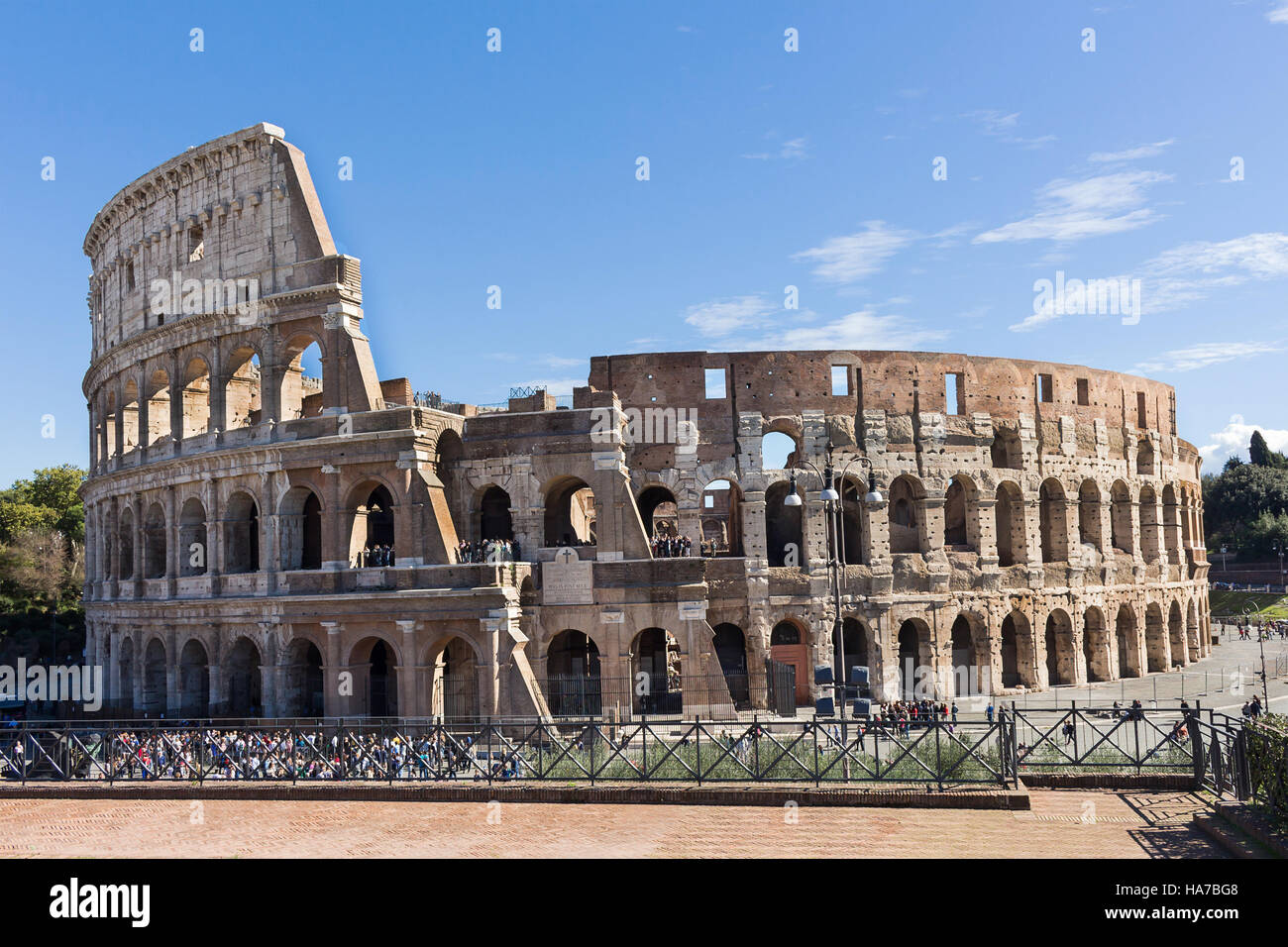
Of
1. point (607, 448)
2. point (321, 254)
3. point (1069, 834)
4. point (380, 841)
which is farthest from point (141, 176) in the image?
point (1069, 834)

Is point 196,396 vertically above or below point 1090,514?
above

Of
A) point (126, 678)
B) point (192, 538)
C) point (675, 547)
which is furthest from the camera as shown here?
point (126, 678)

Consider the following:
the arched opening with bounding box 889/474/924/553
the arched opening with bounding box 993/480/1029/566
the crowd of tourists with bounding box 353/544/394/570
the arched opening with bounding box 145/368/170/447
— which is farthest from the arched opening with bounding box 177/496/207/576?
the arched opening with bounding box 993/480/1029/566

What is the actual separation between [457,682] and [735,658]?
979cm

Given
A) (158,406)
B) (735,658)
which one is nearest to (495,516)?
(735,658)

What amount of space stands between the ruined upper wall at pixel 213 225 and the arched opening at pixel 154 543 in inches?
253

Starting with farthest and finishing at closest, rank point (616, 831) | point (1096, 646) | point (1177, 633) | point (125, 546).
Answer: point (1177, 633), point (1096, 646), point (125, 546), point (616, 831)

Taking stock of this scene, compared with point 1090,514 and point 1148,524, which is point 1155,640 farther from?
point 1090,514

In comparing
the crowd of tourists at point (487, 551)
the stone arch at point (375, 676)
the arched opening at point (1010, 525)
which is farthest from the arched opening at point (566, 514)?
the arched opening at point (1010, 525)

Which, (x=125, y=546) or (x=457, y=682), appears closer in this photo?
(x=457, y=682)

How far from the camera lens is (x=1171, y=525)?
145 ft

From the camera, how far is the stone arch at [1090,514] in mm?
39344

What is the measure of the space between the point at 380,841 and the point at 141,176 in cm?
2857

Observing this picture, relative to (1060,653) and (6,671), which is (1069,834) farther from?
(6,671)
